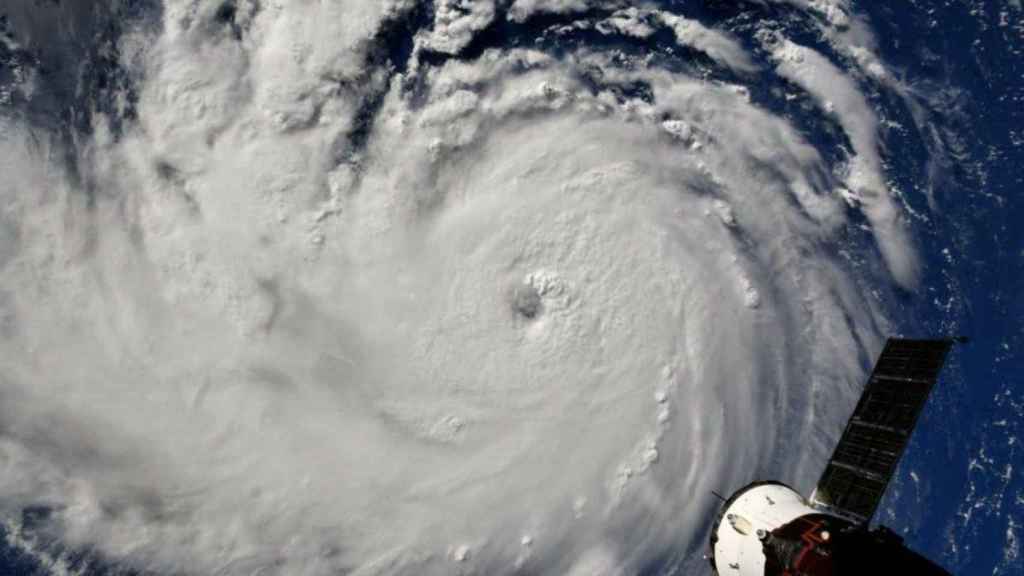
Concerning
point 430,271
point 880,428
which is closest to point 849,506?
point 880,428

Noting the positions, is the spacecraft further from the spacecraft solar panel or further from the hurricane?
the hurricane

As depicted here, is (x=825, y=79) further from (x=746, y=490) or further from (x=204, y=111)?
(x=204, y=111)

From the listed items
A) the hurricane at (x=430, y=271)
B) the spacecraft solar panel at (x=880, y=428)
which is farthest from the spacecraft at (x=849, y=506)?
the hurricane at (x=430, y=271)

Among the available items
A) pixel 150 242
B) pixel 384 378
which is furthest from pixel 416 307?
pixel 150 242

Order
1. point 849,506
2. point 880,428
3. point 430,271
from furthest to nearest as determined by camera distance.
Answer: point 430,271, point 880,428, point 849,506

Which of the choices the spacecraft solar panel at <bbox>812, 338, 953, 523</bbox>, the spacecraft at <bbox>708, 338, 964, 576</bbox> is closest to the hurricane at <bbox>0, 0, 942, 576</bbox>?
the spacecraft at <bbox>708, 338, 964, 576</bbox>

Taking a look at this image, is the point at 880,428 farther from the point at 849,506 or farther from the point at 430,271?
the point at 430,271
